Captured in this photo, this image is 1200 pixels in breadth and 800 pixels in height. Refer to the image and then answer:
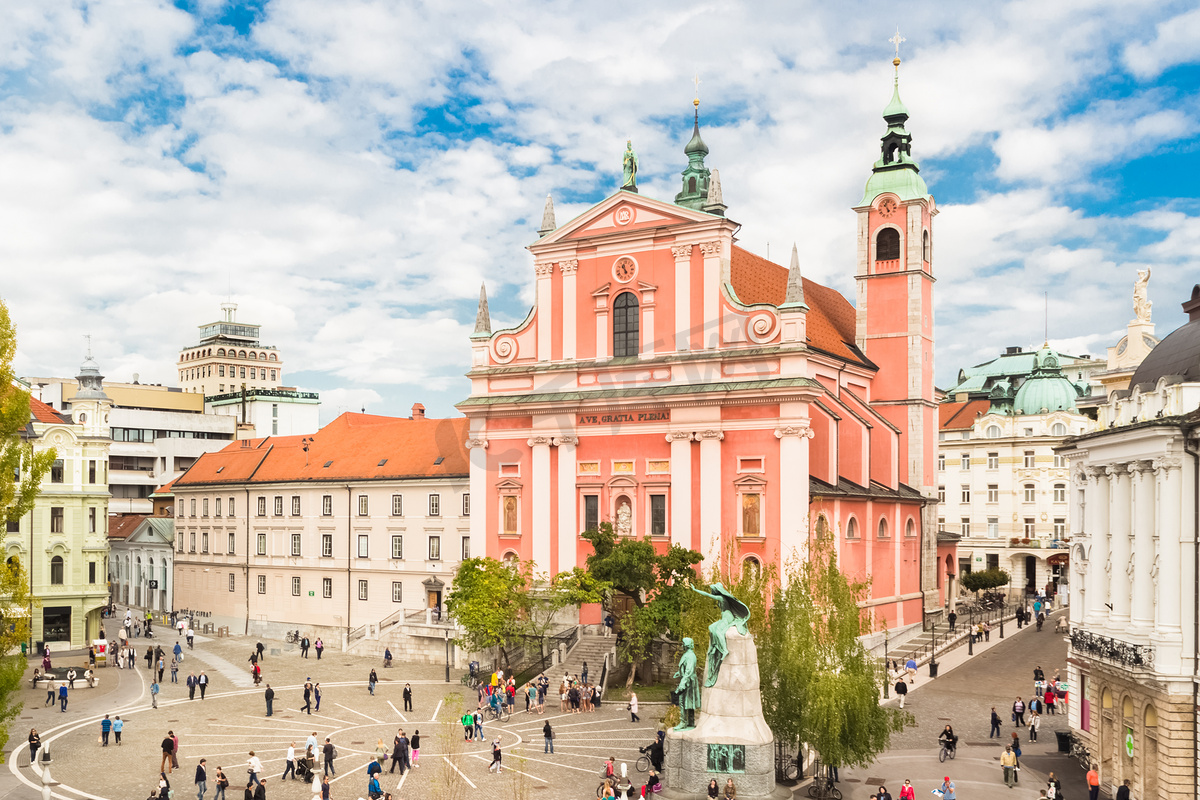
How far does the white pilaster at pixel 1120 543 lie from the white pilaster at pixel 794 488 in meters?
16.8

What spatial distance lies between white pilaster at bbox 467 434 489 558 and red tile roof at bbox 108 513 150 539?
39.4 meters

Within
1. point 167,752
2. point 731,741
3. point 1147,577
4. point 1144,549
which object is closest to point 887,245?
point 1144,549

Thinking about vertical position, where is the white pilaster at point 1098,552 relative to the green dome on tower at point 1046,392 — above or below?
below

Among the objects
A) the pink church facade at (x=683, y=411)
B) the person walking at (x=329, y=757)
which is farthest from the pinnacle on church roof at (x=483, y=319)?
the person walking at (x=329, y=757)

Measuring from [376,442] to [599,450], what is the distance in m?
20.4

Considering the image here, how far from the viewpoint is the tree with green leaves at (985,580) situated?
71812mm

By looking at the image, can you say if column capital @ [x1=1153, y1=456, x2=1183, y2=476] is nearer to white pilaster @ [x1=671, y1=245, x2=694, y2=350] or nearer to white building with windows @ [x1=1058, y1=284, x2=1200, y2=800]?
white building with windows @ [x1=1058, y1=284, x2=1200, y2=800]

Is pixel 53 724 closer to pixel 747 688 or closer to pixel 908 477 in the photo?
pixel 747 688

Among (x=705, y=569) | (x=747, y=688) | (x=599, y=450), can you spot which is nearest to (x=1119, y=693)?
(x=747, y=688)

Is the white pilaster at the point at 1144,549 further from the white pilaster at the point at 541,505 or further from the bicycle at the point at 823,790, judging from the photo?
the white pilaster at the point at 541,505

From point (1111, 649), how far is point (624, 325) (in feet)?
88.6

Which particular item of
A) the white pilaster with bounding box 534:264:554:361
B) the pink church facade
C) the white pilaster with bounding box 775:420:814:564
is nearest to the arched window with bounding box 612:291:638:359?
the pink church facade

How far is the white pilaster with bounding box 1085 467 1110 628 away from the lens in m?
29.6

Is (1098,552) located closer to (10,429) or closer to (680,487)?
(680,487)
